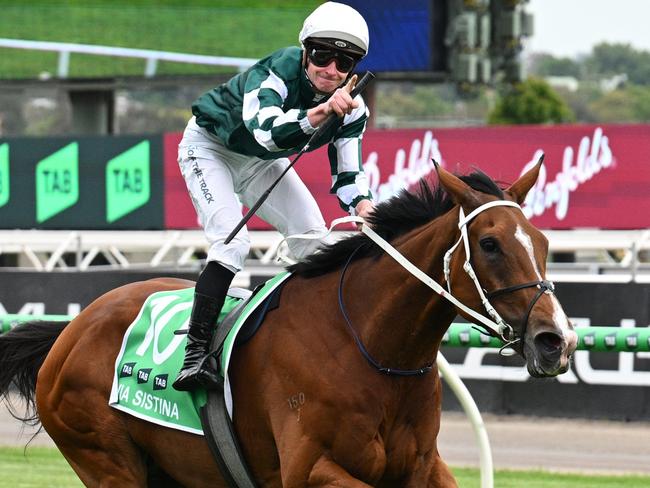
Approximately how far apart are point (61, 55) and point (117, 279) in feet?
23.4

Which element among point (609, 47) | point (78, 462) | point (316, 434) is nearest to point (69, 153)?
point (78, 462)

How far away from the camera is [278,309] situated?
4.59 metres

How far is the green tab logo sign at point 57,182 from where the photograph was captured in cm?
1469

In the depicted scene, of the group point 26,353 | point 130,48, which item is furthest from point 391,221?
point 130,48

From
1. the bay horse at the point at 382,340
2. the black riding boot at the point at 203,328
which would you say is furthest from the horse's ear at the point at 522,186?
the black riding boot at the point at 203,328

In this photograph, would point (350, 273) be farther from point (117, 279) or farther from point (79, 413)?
point (117, 279)

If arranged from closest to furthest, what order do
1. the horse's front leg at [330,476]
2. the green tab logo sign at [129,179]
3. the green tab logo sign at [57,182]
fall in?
the horse's front leg at [330,476] → the green tab logo sign at [129,179] → the green tab logo sign at [57,182]

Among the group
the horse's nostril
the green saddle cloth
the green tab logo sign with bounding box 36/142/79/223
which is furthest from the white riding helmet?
the green tab logo sign with bounding box 36/142/79/223

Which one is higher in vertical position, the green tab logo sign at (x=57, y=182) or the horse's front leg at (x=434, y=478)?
the horse's front leg at (x=434, y=478)

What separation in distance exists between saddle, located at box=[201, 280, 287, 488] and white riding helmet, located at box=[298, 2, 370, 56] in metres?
0.88

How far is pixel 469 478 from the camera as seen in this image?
7.59 meters

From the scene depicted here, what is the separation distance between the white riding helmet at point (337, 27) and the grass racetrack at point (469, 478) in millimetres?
3419

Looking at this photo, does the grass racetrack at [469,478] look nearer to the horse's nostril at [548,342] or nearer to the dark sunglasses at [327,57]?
the dark sunglasses at [327,57]

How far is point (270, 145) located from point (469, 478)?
3.70 m
